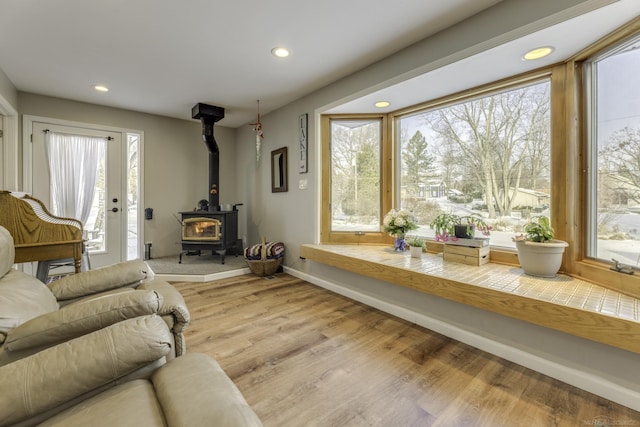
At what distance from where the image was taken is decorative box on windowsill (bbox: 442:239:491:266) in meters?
2.33

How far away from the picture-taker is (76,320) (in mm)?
1011

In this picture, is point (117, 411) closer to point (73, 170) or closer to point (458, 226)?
point (458, 226)

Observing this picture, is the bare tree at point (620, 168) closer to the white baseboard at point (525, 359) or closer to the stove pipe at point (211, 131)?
the white baseboard at point (525, 359)

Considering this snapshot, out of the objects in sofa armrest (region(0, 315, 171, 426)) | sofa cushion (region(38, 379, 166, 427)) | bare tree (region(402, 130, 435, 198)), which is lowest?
sofa cushion (region(38, 379, 166, 427))

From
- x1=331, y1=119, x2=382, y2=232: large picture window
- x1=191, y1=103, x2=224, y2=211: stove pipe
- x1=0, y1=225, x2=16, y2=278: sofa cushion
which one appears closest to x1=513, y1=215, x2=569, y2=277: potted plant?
x1=331, y1=119, x2=382, y2=232: large picture window

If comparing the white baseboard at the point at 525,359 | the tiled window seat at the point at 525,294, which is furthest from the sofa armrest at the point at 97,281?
the white baseboard at the point at 525,359

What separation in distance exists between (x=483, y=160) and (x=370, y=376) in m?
2.09

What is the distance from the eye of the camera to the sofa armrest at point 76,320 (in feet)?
3.05

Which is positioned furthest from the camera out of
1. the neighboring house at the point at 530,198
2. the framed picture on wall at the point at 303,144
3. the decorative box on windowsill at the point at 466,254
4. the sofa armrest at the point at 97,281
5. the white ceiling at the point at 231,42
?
the framed picture on wall at the point at 303,144

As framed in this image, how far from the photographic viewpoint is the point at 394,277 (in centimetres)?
234

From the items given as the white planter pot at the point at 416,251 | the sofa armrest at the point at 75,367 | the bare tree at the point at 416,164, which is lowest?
the sofa armrest at the point at 75,367

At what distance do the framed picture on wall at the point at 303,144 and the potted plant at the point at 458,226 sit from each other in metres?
1.71

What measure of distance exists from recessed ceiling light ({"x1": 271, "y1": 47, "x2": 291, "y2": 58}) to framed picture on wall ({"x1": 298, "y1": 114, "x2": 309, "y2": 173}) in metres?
0.99

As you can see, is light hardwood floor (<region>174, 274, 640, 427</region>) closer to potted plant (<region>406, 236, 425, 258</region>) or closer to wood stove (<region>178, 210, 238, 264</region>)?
potted plant (<region>406, 236, 425, 258</region>)
